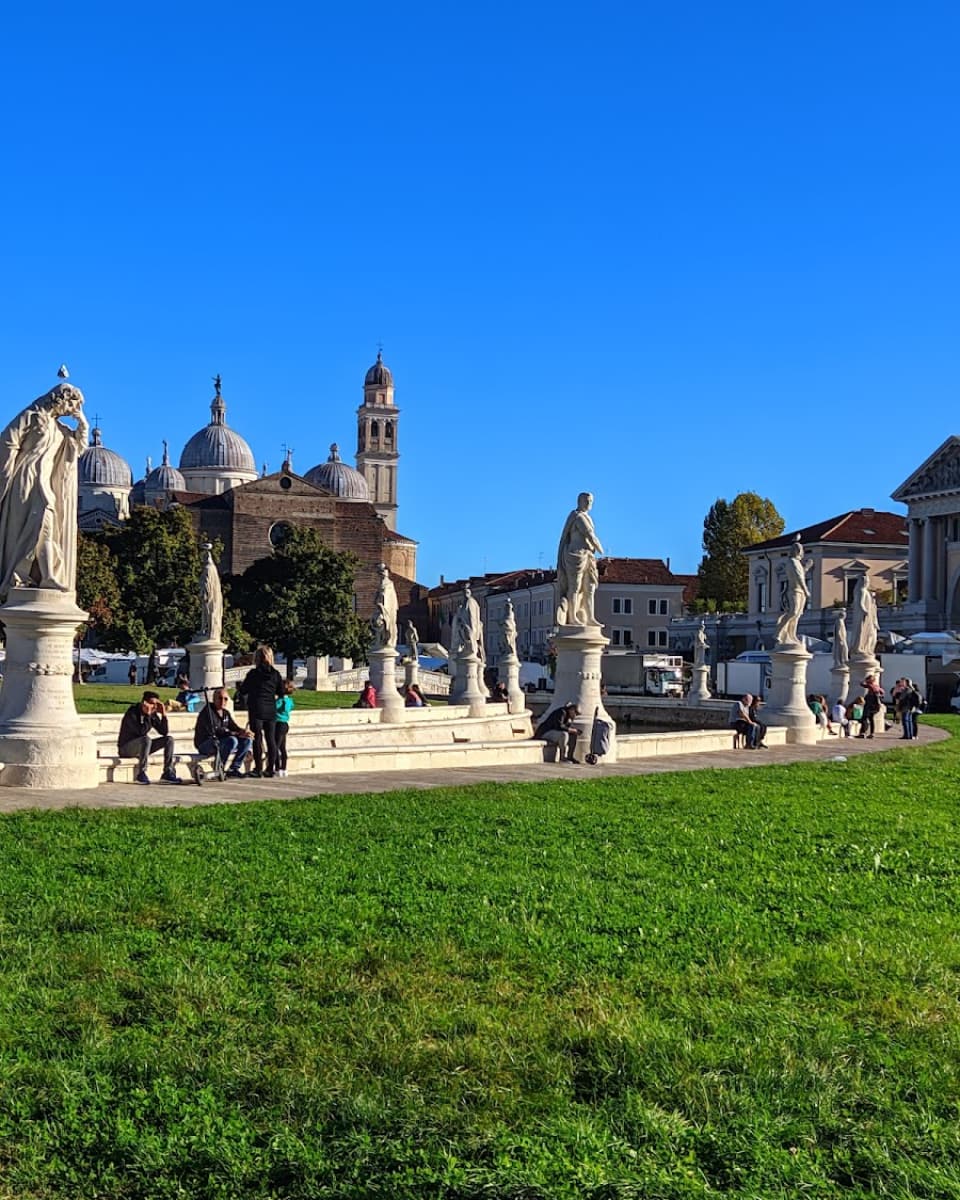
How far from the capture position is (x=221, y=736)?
15.9 meters

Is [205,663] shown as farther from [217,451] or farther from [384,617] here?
[217,451]

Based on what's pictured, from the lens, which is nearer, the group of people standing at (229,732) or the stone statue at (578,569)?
the group of people standing at (229,732)

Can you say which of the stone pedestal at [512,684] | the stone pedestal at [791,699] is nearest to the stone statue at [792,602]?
the stone pedestal at [791,699]

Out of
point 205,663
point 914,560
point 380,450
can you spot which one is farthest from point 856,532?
point 205,663

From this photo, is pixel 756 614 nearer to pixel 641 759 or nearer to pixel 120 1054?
pixel 641 759

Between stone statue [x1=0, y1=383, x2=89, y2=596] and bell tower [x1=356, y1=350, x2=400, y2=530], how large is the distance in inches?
5475

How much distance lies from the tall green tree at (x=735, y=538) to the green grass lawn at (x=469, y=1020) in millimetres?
106155

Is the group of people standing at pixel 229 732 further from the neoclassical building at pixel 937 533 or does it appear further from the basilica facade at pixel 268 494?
the neoclassical building at pixel 937 533

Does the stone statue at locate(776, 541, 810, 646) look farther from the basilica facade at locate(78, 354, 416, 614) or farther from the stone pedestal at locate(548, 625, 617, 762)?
the basilica facade at locate(78, 354, 416, 614)

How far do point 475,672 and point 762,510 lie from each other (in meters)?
83.7

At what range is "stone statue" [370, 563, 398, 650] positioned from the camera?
31.4m

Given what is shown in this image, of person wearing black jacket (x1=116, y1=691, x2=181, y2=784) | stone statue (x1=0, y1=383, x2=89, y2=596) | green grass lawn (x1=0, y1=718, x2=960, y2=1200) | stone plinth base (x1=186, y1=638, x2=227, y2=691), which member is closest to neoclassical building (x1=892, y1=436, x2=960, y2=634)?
stone plinth base (x1=186, y1=638, x2=227, y2=691)

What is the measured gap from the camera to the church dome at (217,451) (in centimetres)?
12319

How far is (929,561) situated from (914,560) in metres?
1.38
